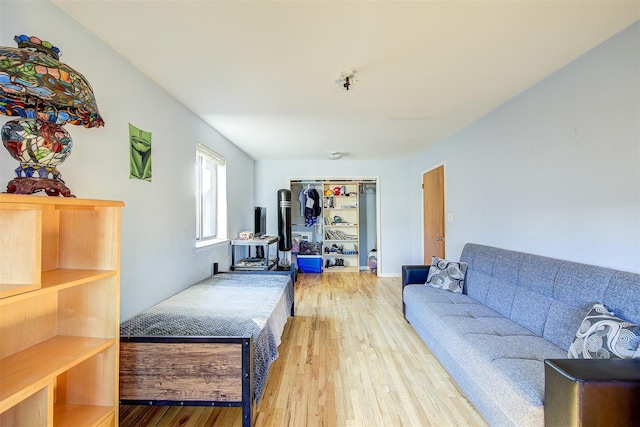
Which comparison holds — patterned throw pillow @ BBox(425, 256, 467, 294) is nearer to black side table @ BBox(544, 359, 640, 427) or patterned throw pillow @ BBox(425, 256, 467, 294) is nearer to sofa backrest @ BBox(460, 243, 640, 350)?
sofa backrest @ BBox(460, 243, 640, 350)

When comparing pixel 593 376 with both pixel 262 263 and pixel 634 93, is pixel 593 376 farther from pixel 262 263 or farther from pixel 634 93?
pixel 262 263

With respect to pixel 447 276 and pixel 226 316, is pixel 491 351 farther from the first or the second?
pixel 226 316

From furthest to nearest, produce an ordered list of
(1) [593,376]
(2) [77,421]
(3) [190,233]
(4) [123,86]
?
1. (3) [190,233]
2. (4) [123,86]
3. (2) [77,421]
4. (1) [593,376]

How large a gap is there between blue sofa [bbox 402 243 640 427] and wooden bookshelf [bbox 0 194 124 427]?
74.8 inches

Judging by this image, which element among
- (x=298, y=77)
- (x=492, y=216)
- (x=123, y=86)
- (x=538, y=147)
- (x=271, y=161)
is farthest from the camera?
Result: (x=271, y=161)

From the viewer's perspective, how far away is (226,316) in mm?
1876

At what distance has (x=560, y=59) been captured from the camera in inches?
73.5

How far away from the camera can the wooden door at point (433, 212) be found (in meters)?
4.09

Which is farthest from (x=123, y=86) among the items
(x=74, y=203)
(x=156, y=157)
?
(x=74, y=203)

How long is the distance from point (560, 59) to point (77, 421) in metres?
3.40

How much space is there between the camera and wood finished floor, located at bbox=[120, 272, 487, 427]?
1.65 meters

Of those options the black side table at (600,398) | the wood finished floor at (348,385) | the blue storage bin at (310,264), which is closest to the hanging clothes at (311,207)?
the blue storage bin at (310,264)

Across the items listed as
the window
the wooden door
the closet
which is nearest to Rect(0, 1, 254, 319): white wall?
the window

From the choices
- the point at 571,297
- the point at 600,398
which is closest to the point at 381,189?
the point at 571,297
